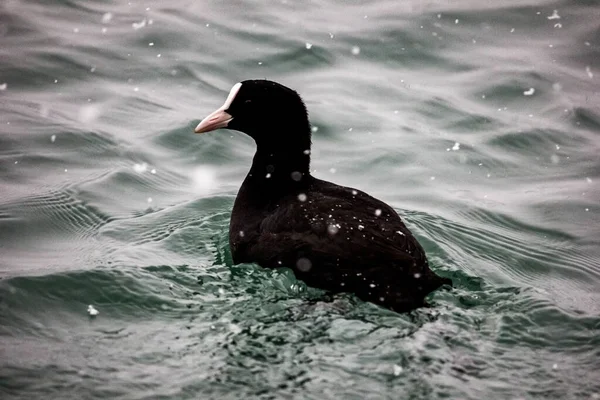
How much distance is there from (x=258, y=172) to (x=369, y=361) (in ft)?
8.01

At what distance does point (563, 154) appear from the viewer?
34.4 feet

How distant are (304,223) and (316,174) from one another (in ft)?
9.07

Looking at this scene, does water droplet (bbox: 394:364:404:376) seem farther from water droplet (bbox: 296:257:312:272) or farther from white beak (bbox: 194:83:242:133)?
white beak (bbox: 194:83:242:133)

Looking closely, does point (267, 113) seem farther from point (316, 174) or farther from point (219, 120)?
point (316, 174)

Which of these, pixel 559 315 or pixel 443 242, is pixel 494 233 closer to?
pixel 443 242

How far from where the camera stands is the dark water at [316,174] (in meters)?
5.73

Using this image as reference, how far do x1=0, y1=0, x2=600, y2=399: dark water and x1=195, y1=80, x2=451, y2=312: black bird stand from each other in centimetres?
17

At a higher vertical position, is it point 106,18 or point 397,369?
point 106,18

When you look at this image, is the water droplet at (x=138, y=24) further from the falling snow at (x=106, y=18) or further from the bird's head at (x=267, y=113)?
the bird's head at (x=267, y=113)

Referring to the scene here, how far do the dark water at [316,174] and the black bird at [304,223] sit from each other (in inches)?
6.6

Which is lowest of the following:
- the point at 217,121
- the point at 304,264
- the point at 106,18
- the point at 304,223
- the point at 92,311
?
the point at 92,311

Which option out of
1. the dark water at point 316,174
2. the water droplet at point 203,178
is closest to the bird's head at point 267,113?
the dark water at point 316,174

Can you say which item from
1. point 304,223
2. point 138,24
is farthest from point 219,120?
point 138,24

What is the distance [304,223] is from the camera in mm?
6824
